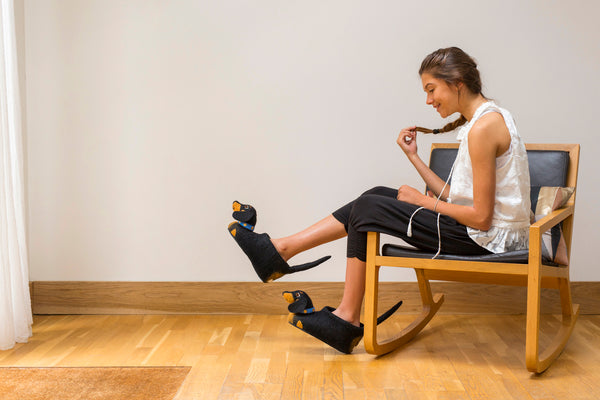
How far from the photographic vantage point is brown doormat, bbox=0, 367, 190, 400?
172 centimetres

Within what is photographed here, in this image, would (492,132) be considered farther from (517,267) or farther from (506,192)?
(517,267)

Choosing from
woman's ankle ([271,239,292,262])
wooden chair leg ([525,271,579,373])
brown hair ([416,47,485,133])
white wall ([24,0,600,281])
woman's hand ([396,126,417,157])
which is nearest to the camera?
wooden chair leg ([525,271,579,373])

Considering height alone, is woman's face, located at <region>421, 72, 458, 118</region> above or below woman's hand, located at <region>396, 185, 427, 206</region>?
above

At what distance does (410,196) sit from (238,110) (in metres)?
1.02

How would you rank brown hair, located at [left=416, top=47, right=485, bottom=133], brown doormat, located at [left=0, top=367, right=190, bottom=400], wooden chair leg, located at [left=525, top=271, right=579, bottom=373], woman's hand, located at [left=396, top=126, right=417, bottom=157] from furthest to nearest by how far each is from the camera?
woman's hand, located at [left=396, top=126, right=417, bottom=157]
brown hair, located at [left=416, top=47, right=485, bottom=133]
wooden chair leg, located at [left=525, top=271, right=579, bottom=373]
brown doormat, located at [left=0, top=367, right=190, bottom=400]

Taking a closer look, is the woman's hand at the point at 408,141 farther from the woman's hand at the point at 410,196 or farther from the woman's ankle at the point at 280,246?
the woman's ankle at the point at 280,246

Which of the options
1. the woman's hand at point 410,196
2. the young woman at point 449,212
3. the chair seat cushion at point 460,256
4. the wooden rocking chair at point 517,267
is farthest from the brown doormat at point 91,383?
the woman's hand at point 410,196

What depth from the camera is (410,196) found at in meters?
2.08

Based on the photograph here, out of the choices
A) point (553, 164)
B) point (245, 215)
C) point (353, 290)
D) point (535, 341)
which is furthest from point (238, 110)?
point (535, 341)

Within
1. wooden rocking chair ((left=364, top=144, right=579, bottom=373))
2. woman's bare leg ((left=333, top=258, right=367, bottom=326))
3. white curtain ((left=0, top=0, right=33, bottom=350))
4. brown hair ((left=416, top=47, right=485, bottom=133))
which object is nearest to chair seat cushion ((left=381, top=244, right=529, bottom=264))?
wooden rocking chair ((left=364, top=144, right=579, bottom=373))

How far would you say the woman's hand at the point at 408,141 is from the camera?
2.24m

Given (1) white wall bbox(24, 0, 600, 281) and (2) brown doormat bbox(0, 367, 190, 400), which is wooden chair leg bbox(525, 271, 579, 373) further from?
(2) brown doormat bbox(0, 367, 190, 400)

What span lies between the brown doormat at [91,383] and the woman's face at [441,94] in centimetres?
124

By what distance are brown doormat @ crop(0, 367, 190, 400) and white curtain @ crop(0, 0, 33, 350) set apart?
336 millimetres
